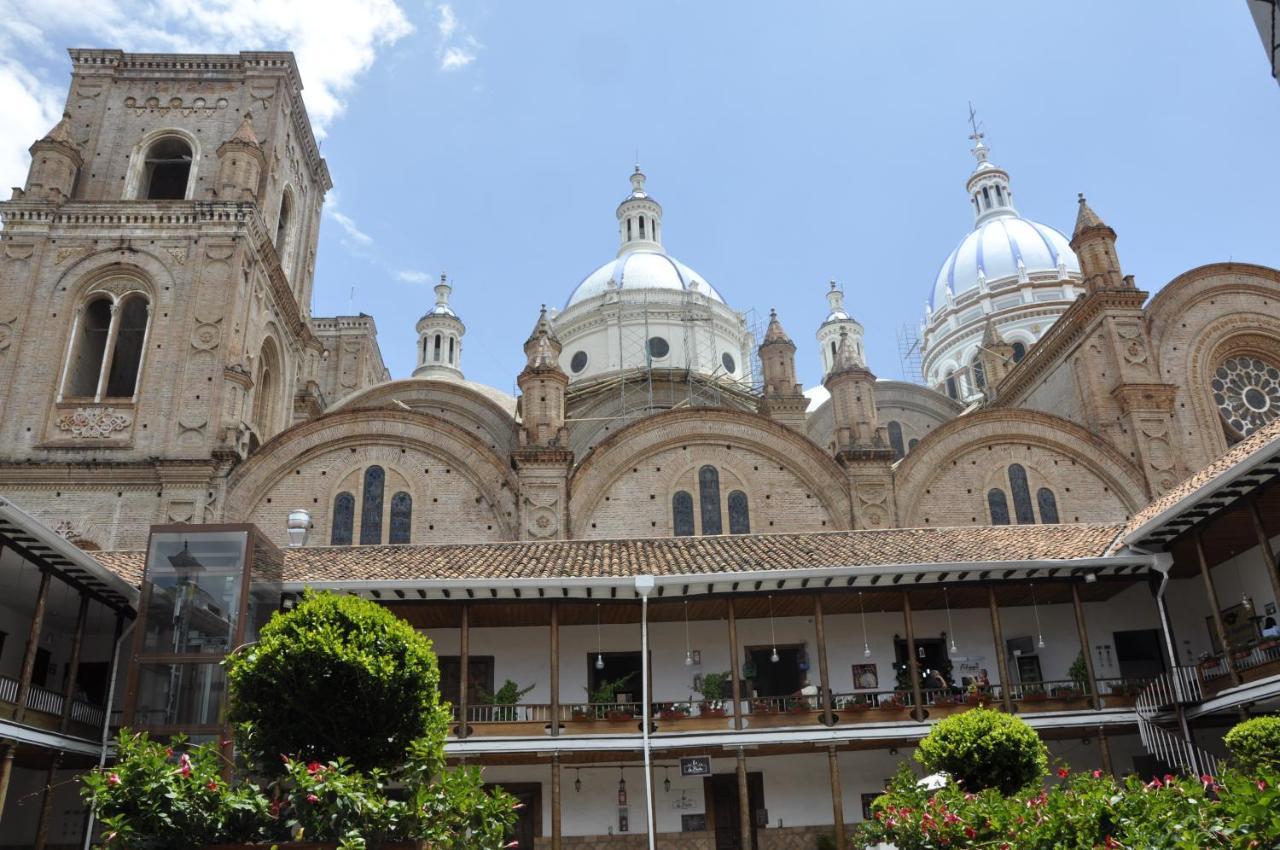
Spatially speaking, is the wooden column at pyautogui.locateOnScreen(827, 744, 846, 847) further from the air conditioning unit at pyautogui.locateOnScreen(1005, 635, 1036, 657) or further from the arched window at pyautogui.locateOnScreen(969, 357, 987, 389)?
the arched window at pyautogui.locateOnScreen(969, 357, 987, 389)

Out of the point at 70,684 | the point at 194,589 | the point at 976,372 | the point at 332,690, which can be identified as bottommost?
the point at 332,690

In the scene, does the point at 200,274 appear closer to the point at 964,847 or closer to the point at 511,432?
the point at 511,432

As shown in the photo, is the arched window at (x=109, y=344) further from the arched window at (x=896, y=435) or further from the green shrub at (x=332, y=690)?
the arched window at (x=896, y=435)

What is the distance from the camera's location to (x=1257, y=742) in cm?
1452

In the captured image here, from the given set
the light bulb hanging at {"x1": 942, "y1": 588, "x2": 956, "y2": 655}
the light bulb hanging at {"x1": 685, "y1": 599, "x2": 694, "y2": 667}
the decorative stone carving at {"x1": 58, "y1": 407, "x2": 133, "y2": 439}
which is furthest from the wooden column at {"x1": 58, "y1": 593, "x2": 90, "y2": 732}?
the light bulb hanging at {"x1": 942, "y1": 588, "x2": 956, "y2": 655}

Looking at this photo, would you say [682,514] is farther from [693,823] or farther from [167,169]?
[167,169]

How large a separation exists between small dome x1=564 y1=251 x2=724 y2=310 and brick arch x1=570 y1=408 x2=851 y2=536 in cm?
1800

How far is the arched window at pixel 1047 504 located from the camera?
100 ft

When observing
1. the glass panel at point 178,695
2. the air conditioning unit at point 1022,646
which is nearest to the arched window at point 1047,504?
the air conditioning unit at point 1022,646

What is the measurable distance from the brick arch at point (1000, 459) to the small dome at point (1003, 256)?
87.9 ft

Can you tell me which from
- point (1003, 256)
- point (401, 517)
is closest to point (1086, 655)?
point (401, 517)

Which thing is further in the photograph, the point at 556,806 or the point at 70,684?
the point at 556,806

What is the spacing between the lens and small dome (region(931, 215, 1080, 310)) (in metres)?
55.9

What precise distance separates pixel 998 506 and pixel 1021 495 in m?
0.79
